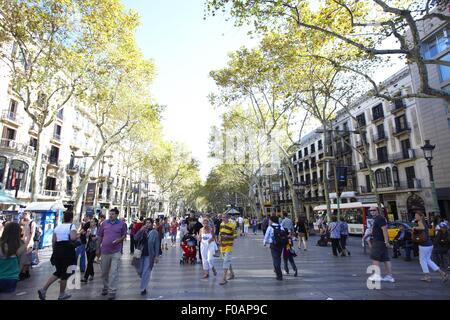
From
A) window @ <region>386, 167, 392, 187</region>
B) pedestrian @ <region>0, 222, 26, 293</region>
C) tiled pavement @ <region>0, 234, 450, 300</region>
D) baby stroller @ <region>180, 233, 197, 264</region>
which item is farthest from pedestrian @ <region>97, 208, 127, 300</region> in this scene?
window @ <region>386, 167, 392, 187</region>

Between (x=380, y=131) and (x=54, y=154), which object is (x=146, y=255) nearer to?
(x=54, y=154)

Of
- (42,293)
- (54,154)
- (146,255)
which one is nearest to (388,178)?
(146,255)

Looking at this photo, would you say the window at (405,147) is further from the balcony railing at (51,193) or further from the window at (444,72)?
the balcony railing at (51,193)

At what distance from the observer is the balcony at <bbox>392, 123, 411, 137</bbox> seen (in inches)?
1007

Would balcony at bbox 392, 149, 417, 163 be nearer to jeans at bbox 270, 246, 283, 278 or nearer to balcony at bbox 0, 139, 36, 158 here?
jeans at bbox 270, 246, 283, 278

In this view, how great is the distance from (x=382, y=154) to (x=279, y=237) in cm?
2821

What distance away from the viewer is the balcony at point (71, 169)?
31.6 meters

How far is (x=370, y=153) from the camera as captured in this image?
31156 millimetres

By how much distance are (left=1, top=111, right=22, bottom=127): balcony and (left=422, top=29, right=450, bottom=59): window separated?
3473 centimetres

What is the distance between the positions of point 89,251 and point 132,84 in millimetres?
13445

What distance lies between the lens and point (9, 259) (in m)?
4.19

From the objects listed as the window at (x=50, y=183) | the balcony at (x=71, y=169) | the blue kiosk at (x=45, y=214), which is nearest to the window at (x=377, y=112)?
the blue kiosk at (x=45, y=214)

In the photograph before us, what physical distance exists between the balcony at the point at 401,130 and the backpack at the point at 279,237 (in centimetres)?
2502
